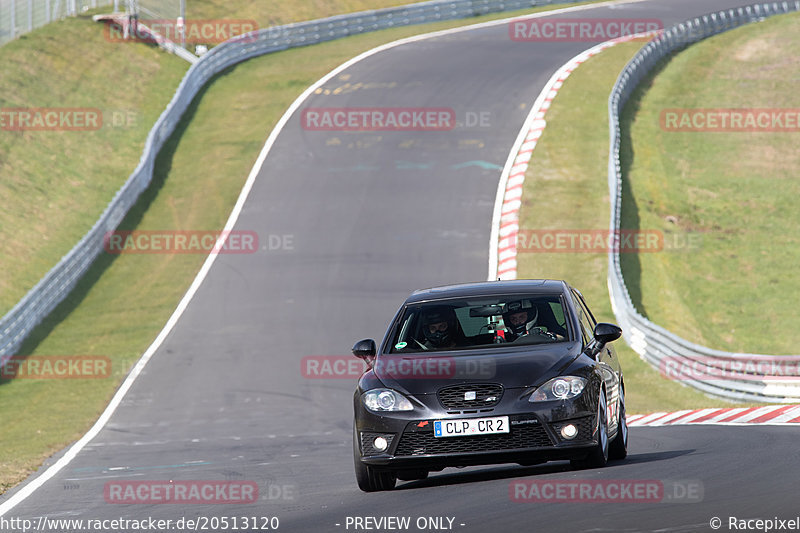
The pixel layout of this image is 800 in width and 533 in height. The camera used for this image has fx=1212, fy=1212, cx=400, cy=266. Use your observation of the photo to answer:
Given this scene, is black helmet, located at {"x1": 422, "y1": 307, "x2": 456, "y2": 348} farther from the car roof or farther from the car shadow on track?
the car shadow on track

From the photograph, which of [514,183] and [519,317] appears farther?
[514,183]

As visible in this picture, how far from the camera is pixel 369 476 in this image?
9516 millimetres

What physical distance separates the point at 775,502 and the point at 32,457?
33.1 ft

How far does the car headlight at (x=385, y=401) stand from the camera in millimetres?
9242

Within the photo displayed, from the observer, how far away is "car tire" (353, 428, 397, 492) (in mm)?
9484

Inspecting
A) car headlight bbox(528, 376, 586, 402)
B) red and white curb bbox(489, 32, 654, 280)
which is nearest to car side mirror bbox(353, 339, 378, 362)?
car headlight bbox(528, 376, 586, 402)

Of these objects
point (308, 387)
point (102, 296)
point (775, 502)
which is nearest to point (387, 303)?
point (308, 387)

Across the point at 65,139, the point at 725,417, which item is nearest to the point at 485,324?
the point at 725,417

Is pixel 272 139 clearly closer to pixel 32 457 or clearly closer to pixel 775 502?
pixel 32 457

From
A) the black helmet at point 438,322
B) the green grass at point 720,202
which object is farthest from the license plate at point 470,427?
the green grass at point 720,202

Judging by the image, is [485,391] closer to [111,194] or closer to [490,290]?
[490,290]

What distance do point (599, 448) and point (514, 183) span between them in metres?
21.0

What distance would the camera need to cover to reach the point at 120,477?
12.7 metres

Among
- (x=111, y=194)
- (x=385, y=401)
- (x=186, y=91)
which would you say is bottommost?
(x=111, y=194)
